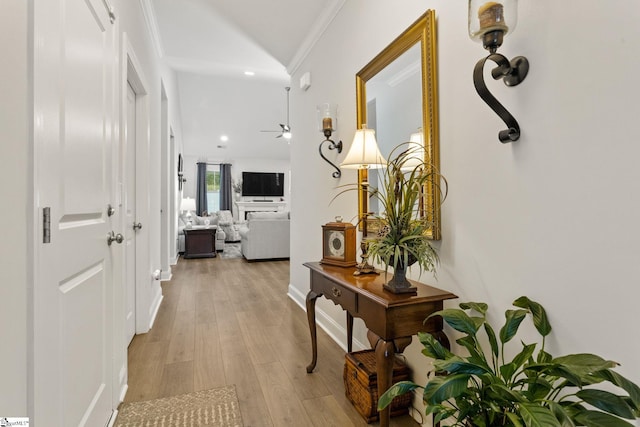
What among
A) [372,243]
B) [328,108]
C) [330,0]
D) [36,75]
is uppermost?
[330,0]

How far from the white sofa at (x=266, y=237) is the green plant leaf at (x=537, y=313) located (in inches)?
205

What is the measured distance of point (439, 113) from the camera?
5.16ft

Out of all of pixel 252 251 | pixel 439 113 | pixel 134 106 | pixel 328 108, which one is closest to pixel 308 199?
pixel 328 108

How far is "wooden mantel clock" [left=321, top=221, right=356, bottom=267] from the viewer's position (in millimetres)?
1982

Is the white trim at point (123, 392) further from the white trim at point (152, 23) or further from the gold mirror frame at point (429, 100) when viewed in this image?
the white trim at point (152, 23)

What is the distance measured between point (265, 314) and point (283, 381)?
4.20 feet

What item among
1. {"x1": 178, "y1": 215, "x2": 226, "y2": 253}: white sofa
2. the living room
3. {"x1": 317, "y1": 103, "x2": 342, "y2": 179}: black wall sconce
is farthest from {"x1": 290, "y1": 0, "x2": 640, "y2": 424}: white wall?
{"x1": 178, "y1": 215, "x2": 226, "y2": 253}: white sofa

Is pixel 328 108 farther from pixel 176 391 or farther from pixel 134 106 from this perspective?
pixel 176 391

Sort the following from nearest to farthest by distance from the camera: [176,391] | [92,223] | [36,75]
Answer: [36,75] → [92,223] → [176,391]

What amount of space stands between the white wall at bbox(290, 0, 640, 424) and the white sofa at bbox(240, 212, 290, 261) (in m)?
4.64

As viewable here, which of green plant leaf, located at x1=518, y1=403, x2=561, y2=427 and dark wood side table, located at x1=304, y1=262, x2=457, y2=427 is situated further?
dark wood side table, located at x1=304, y1=262, x2=457, y2=427

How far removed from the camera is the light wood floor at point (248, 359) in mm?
1756

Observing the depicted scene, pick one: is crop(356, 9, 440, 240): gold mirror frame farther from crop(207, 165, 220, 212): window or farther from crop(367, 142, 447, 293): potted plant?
crop(207, 165, 220, 212): window

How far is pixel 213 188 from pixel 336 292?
31.7ft
